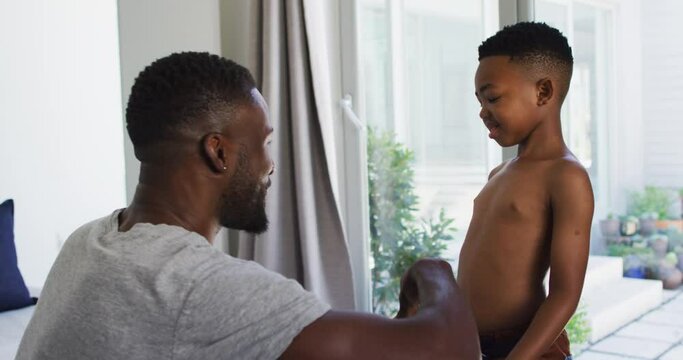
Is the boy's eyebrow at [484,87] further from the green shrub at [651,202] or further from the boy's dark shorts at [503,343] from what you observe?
the green shrub at [651,202]

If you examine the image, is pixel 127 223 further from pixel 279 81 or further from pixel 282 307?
pixel 279 81

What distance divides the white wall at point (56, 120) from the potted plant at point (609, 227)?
1831mm

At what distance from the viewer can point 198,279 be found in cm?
73

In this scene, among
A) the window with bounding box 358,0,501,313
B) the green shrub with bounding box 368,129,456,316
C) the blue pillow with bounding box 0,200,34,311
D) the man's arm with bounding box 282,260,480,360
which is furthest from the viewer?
the green shrub with bounding box 368,129,456,316

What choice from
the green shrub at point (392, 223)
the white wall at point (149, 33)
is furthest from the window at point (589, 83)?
the white wall at point (149, 33)

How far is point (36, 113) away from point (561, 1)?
6.29 ft

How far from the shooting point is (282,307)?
72cm

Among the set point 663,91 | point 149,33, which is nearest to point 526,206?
point 663,91

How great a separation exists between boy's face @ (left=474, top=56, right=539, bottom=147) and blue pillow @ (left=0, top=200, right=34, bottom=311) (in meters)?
1.91

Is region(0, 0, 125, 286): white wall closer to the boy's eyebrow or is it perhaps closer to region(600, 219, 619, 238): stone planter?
region(600, 219, 619, 238): stone planter

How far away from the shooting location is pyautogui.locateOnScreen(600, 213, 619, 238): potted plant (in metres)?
2.28

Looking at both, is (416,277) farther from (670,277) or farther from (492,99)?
(670,277)

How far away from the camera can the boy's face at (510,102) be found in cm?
135

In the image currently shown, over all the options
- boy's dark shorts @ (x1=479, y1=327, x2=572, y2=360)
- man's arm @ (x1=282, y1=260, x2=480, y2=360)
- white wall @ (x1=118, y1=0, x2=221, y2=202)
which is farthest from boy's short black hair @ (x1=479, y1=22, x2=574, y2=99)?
white wall @ (x1=118, y1=0, x2=221, y2=202)
